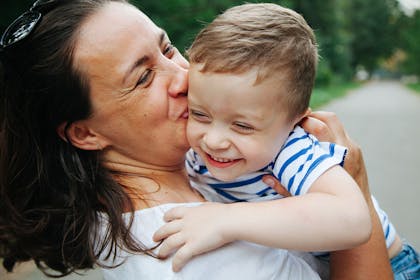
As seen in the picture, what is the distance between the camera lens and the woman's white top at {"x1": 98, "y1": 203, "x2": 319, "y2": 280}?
1476mm

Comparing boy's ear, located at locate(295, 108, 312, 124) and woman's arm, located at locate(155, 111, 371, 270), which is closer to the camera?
woman's arm, located at locate(155, 111, 371, 270)

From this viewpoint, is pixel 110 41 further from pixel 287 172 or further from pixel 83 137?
pixel 287 172

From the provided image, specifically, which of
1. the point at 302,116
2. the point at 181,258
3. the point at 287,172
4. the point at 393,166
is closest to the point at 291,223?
→ the point at 287,172

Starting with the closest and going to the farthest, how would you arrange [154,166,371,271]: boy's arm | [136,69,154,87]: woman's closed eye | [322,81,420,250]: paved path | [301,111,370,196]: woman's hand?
[154,166,371,271]: boy's arm < [136,69,154,87]: woman's closed eye < [301,111,370,196]: woman's hand < [322,81,420,250]: paved path

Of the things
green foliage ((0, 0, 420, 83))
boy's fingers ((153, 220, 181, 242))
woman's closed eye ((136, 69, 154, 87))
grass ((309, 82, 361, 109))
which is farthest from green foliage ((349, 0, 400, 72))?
boy's fingers ((153, 220, 181, 242))

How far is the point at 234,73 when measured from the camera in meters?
1.49

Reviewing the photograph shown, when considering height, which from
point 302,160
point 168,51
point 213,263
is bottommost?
point 213,263

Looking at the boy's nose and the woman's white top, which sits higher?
the boy's nose

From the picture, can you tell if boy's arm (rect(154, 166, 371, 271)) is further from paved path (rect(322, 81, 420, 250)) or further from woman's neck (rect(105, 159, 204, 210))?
paved path (rect(322, 81, 420, 250))

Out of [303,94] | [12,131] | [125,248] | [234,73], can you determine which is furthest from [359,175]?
[12,131]

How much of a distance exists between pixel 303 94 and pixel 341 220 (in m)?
0.47

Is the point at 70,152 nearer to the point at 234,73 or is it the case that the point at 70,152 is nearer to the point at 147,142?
the point at 147,142

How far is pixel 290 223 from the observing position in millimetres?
1397

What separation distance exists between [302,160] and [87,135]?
0.86 m
